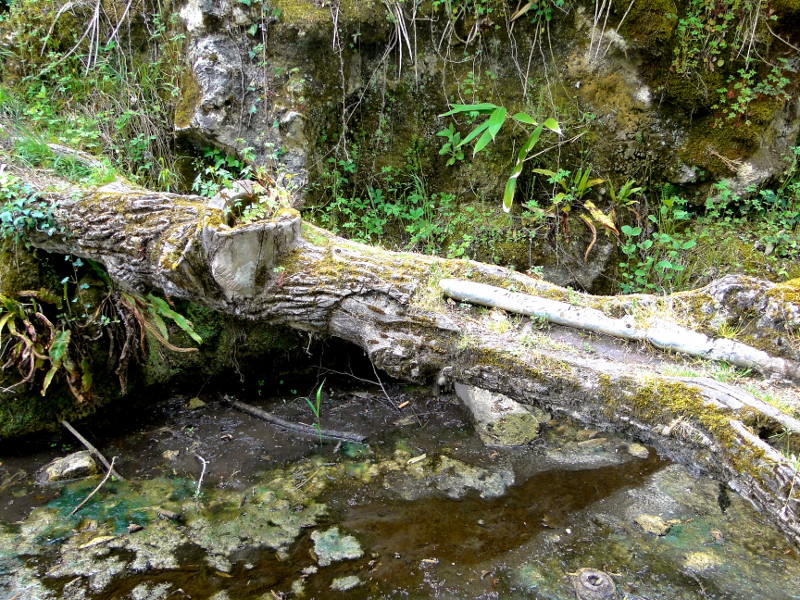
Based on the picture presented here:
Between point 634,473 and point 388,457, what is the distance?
1.59m

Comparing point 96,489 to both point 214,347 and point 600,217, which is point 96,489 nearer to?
point 214,347

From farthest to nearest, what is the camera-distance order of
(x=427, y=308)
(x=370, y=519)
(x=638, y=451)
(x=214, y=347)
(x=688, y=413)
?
(x=214, y=347)
(x=638, y=451)
(x=370, y=519)
(x=427, y=308)
(x=688, y=413)

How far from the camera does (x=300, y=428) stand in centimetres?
384

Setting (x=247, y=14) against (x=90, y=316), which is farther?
(x=247, y=14)

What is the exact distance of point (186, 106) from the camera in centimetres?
435

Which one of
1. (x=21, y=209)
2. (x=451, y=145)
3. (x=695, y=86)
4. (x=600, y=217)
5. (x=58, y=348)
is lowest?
(x=58, y=348)

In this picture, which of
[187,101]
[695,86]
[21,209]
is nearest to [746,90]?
[695,86]

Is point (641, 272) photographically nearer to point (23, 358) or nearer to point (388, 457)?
point (388, 457)

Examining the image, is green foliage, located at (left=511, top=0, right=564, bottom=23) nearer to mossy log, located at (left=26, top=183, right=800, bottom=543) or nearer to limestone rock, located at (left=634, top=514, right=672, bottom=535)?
mossy log, located at (left=26, top=183, right=800, bottom=543)

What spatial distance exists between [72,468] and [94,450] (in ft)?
0.54

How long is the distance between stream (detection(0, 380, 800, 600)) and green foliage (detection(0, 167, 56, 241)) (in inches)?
54.8

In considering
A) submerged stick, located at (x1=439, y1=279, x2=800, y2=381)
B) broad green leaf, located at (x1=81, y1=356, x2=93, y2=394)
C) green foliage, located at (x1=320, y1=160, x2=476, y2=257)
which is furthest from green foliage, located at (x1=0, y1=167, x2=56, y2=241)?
submerged stick, located at (x1=439, y1=279, x2=800, y2=381)

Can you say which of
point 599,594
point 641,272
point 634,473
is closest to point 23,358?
point 599,594

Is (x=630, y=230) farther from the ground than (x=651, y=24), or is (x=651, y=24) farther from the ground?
(x=651, y=24)
